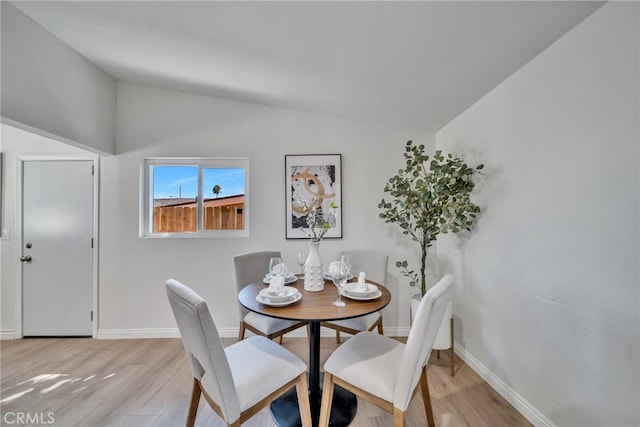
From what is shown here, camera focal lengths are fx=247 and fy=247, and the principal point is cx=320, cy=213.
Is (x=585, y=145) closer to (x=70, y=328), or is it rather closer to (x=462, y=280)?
(x=462, y=280)

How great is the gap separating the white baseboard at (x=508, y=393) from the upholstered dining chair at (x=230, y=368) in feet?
4.65

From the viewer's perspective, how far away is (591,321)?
1.22 metres

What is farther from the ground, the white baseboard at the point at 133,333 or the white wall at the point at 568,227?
the white wall at the point at 568,227

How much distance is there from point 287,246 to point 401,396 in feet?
5.90

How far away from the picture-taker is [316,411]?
62.0 inches

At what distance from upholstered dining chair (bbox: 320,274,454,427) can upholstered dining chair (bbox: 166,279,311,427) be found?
0.22 metres

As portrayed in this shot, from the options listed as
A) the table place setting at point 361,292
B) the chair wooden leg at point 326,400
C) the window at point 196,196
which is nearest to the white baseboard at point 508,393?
the table place setting at point 361,292

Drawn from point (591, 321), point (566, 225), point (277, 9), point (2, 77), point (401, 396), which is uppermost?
point (277, 9)

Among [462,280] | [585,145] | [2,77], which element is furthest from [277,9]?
[462,280]

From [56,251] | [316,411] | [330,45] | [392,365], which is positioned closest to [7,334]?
[56,251]

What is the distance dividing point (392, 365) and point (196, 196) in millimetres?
2533

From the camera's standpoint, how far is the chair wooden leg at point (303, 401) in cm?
131

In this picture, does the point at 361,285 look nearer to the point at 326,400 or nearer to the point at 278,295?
the point at 278,295

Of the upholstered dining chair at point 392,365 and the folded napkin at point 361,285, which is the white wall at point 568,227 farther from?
the folded napkin at point 361,285
